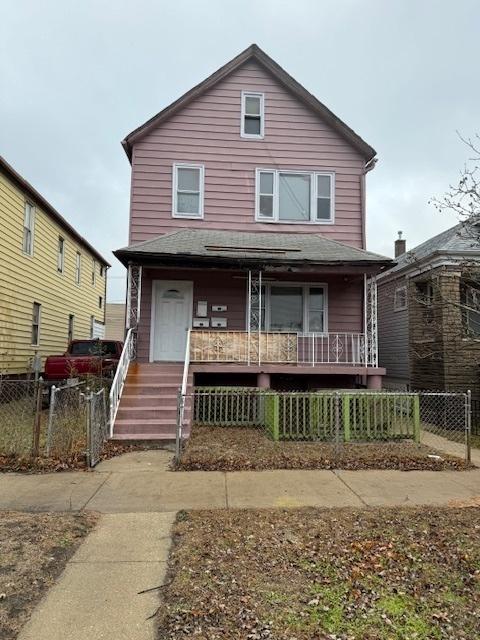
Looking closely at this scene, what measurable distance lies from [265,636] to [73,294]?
21113 mm

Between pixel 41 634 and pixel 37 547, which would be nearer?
pixel 41 634

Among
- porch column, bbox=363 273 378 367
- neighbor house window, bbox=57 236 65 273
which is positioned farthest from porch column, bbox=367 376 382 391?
neighbor house window, bbox=57 236 65 273

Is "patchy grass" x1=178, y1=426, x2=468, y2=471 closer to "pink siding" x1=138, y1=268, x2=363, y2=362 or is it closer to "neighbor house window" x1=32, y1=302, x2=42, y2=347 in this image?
"pink siding" x1=138, y1=268, x2=363, y2=362

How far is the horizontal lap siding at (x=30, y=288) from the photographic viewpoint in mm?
15148

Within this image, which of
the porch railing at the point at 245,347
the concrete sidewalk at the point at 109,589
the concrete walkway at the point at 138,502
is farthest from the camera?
the porch railing at the point at 245,347

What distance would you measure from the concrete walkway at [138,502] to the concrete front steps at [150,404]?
0.75m

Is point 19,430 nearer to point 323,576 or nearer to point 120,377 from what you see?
point 120,377

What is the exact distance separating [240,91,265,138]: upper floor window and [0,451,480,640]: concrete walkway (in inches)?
393

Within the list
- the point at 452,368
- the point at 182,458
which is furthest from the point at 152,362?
the point at 452,368

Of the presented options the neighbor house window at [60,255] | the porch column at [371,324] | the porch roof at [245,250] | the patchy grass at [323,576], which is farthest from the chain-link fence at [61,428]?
the neighbor house window at [60,255]

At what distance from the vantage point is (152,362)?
13062 mm

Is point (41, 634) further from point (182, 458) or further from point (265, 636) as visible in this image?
point (182, 458)

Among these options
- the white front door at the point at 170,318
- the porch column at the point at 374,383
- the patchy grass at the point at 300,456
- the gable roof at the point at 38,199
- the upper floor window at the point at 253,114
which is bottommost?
the patchy grass at the point at 300,456

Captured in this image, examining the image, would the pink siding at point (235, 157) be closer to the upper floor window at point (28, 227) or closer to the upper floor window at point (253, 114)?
the upper floor window at point (253, 114)
